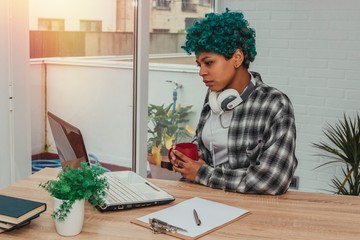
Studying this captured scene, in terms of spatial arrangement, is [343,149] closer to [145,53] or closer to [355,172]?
[355,172]

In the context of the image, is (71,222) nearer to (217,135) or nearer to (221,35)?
(217,135)

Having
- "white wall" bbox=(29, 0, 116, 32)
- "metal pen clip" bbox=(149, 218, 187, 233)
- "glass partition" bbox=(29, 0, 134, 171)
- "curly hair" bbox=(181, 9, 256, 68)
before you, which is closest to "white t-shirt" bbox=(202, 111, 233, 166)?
"curly hair" bbox=(181, 9, 256, 68)

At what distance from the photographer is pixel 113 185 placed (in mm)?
1649

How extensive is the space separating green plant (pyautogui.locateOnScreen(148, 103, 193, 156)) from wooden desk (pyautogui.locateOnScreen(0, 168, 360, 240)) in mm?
2053

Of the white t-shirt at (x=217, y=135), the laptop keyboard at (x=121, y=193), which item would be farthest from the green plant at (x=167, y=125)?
the laptop keyboard at (x=121, y=193)

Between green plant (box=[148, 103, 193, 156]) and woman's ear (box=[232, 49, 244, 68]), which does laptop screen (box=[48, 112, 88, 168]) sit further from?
green plant (box=[148, 103, 193, 156])

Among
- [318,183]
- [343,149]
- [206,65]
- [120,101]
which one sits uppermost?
[206,65]

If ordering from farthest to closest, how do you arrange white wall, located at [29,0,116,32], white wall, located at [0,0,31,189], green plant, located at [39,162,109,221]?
white wall, located at [29,0,116,32] < white wall, located at [0,0,31,189] < green plant, located at [39,162,109,221]

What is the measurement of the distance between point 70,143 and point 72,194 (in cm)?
26

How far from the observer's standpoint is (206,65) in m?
1.84

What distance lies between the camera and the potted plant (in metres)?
1.27

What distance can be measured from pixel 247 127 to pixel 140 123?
1604 millimetres

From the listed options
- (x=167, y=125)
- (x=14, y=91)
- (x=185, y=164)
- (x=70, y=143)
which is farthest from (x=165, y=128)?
(x=70, y=143)

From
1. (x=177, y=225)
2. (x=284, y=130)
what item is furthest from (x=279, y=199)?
(x=177, y=225)
